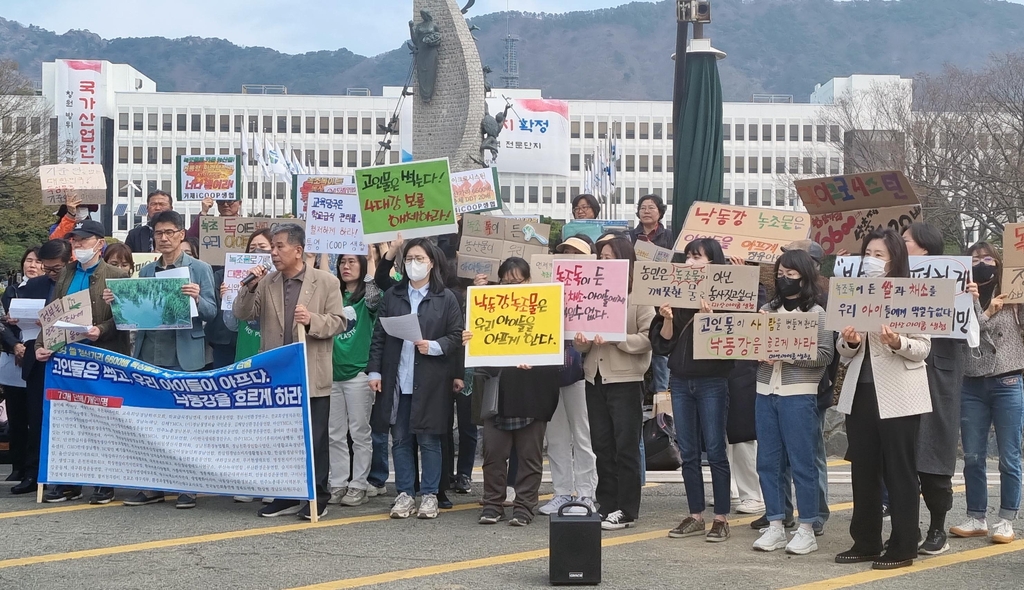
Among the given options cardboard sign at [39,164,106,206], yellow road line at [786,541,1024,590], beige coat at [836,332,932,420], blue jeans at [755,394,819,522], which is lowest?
yellow road line at [786,541,1024,590]

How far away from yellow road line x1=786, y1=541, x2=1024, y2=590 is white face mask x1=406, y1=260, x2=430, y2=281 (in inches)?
138

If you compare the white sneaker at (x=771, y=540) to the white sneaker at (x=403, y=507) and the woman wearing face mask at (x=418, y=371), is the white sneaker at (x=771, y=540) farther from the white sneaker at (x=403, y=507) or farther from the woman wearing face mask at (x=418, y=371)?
the white sneaker at (x=403, y=507)

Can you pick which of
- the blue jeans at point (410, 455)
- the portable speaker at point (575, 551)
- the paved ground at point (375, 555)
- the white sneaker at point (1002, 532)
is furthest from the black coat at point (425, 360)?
the white sneaker at point (1002, 532)

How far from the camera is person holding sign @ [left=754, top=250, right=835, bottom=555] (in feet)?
24.1

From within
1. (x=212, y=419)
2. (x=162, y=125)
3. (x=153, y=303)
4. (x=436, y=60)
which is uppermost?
(x=162, y=125)

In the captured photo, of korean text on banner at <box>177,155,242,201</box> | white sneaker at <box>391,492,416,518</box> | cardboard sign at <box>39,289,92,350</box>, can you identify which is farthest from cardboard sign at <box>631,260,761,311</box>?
korean text on banner at <box>177,155,242,201</box>

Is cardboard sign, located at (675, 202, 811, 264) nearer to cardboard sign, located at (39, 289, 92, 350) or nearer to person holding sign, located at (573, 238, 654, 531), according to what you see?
person holding sign, located at (573, 238, 654, 531)

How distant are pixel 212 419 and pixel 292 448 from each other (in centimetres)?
61

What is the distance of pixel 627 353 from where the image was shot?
8250 mm

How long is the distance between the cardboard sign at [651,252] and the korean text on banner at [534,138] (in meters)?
74.3

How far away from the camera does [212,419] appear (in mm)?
8375

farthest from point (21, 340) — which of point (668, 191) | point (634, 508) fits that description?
point (668, 191)

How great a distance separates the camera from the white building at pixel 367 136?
10038 centimetres

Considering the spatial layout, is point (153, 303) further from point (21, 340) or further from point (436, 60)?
point (436, 60)
